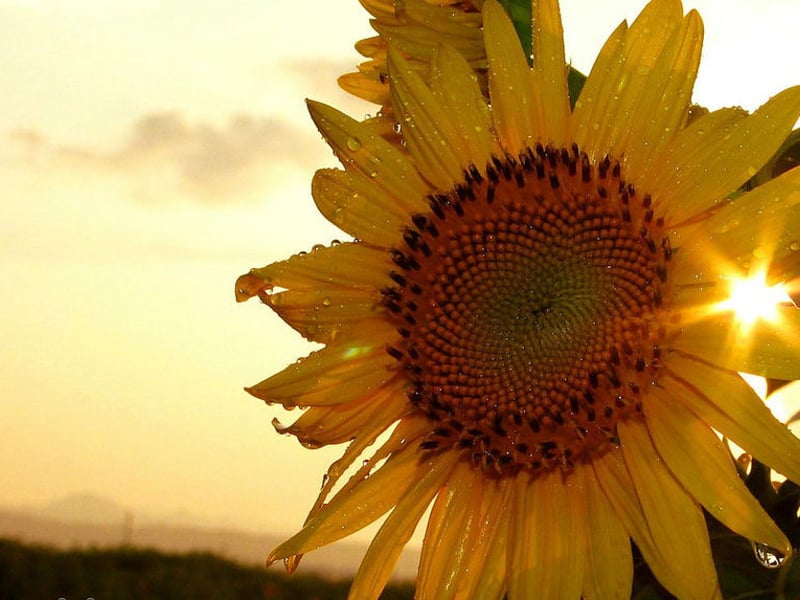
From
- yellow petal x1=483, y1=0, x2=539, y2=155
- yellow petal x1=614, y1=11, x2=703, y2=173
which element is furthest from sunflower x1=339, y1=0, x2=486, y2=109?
yellow petal x1=614, y1=11, x2=703, y2=173

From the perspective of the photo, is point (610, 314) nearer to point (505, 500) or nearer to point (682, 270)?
point (682, 270)

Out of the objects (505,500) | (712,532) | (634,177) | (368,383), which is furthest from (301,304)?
(712,532)

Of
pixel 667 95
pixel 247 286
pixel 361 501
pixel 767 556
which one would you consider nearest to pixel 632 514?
pixel 767 556

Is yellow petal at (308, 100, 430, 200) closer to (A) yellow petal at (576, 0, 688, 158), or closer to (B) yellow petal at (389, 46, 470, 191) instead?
(B) yellow petal at (389, 46, 470, 191)

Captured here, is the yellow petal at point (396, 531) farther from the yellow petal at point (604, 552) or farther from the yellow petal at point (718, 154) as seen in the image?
the yellow petal at point (718, 154)

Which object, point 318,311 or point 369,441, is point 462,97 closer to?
point 318,311

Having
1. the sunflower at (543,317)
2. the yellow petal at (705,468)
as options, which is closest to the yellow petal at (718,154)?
the sunflower at (543,317)
